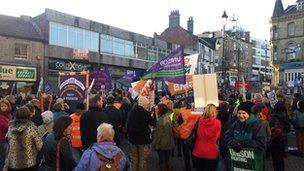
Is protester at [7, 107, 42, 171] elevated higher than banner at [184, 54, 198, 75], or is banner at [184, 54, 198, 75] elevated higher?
banner at [184, 54, 198, 75]

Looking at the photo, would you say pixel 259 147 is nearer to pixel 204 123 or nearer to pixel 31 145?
pixel 204 123

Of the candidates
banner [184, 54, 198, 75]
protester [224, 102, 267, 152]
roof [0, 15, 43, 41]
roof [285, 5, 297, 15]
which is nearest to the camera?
protester [224, 102, 267, 152]

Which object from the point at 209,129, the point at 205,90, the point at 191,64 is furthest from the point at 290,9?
the point at 209,129

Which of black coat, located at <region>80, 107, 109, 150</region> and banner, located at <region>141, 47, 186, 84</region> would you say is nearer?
black coat, located at <region>80, 107, 109, 150</region>

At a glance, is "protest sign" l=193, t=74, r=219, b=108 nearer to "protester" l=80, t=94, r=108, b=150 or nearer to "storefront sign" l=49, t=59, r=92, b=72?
"protester" l=80, t=94, r=108, b=150

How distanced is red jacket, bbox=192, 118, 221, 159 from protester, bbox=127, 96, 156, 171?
1.69 m

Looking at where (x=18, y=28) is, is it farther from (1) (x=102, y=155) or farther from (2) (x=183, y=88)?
(1) (x=102, y=155)

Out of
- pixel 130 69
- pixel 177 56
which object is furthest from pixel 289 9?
pixel 177 56

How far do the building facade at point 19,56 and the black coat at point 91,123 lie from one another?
922 inches

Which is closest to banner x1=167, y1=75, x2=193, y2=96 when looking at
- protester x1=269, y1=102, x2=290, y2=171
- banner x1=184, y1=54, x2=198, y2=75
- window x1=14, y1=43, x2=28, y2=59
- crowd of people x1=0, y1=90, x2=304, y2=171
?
banner x1=184, y1=54, x2=198, y2=75

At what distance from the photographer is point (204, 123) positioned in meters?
7.77

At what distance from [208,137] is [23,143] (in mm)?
3036

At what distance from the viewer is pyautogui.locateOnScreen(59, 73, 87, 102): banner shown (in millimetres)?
10781

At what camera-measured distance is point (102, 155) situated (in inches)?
195
